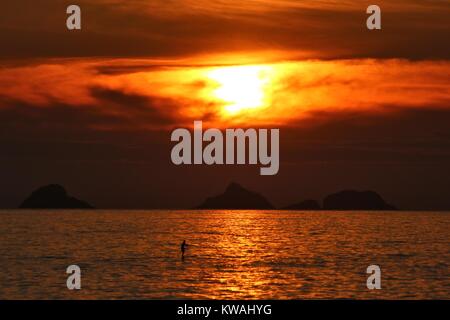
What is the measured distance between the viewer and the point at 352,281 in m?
78.6

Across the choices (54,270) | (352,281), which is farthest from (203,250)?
(352,281)

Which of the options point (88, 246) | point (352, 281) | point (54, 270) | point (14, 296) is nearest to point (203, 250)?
point (88, 246)

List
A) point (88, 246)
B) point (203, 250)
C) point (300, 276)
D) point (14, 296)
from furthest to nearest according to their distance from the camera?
point (88, 246) < point (203, 250) < point (300, 276) < point (14, 296)

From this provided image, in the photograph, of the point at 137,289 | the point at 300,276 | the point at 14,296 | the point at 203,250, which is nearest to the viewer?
the point at 14,296
